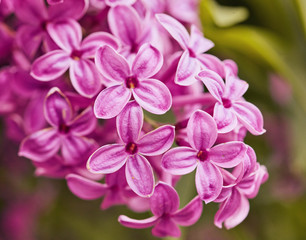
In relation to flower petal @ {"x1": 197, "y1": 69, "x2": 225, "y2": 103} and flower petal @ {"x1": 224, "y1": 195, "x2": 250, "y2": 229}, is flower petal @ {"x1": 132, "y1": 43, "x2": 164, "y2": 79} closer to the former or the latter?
flower petal @ {"x1": 197, "y1": 69, "x2": 225, "y2": 103}

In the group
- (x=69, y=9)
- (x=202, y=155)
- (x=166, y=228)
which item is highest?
(x=69, y=9)

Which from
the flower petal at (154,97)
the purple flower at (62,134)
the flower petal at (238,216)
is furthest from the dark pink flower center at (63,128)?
the flower petal at (238,216)

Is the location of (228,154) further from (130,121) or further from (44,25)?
(44,25)

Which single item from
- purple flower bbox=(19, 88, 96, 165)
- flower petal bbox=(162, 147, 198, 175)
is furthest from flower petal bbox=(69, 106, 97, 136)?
flower petal bbox=(162, 147, 198, 175)

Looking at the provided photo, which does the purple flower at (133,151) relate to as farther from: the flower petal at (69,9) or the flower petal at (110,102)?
the flower petal at (69,9)

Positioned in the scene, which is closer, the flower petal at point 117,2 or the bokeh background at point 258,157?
the flower petal at point 117,2

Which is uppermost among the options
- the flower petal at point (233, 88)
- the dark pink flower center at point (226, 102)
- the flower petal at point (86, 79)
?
the flower petal at point (86, 79)

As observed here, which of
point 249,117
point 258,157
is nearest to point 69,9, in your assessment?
point 249,117
